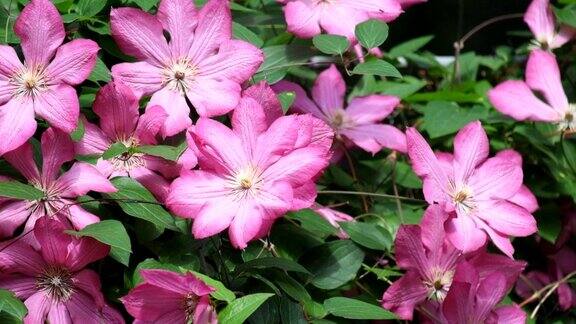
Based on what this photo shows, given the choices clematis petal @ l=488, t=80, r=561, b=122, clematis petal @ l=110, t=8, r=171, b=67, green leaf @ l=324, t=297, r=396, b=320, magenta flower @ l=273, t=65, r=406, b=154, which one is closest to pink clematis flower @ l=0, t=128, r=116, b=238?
clematis petal @ l=110, t=8, r=171, b=67

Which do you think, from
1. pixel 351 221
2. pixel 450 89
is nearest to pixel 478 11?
pixel 450 89

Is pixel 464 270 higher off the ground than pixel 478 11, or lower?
higher

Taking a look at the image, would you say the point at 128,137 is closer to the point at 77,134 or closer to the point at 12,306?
the point at 77,134

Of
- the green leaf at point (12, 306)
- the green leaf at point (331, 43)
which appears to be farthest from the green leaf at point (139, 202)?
the green leaf at point (331, 43)

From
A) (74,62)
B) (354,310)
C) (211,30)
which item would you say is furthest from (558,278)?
(74,62)

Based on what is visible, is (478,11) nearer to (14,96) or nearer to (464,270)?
(464,270)

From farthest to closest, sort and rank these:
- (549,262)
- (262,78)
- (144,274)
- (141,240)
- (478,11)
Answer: (478,11), (549,262), (262,78), (141,240), (144,274)

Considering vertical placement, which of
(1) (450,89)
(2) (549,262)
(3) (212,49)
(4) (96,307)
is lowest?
(2) (549,262)
